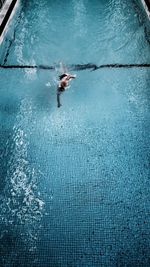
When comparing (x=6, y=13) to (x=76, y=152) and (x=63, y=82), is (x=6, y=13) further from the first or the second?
(x=76, y=152)

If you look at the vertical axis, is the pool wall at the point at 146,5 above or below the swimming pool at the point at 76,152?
above

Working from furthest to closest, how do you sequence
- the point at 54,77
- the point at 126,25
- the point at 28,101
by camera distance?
the point at 126,25 → the point at 54,77 → the point at 28,101

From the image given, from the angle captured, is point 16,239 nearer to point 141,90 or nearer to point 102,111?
point 102,111

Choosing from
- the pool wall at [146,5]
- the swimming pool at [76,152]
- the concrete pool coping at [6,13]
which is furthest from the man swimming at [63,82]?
the pool wall at [146,5]

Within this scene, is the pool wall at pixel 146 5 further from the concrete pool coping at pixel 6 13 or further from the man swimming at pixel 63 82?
the concrete pool coping at pixel 6 13

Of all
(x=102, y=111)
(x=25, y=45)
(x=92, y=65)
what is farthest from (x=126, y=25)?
(x=102, y=111)

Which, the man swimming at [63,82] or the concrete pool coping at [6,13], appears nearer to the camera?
the man swimming at [63,82]

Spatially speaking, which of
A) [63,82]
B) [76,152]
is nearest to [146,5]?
[63,82]

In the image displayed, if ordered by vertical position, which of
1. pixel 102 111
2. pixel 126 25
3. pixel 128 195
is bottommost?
pixel 128 195

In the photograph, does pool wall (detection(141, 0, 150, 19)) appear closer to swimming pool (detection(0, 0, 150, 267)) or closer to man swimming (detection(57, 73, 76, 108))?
swimming pool (detection(0, 0, 150, 267))
